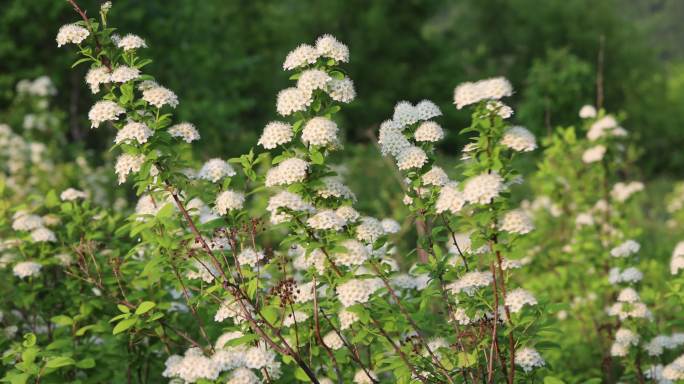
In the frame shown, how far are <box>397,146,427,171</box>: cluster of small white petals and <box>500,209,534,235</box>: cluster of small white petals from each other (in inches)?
17.3

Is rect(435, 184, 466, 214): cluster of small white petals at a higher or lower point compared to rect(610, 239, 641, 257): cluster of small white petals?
lower

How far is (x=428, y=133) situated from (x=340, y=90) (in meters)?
0.42

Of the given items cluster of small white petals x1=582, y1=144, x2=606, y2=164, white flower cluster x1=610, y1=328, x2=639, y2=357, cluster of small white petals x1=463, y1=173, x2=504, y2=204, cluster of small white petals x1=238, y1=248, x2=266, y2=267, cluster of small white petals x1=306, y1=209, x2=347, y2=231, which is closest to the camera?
cluster of small white petals x1=463, y1=173, x2=504, y2=204

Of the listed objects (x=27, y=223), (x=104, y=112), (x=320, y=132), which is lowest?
(x=320, y=132)

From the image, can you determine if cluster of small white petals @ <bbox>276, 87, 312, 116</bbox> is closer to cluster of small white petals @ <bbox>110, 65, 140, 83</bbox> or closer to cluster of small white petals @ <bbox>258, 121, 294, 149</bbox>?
cluster of small white petals @ <bbox>258, 121, 294, 149</bbox>

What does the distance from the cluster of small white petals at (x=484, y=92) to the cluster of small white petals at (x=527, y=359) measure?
125 centimetres

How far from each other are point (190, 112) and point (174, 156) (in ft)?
38.8

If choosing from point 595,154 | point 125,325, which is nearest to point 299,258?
point 125,325

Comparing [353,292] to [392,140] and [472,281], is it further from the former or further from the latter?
[392,140]

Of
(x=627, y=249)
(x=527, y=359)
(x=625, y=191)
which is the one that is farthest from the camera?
(x=625, y=191)

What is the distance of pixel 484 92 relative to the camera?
276 cm

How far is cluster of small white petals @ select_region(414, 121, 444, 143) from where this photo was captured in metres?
3.16

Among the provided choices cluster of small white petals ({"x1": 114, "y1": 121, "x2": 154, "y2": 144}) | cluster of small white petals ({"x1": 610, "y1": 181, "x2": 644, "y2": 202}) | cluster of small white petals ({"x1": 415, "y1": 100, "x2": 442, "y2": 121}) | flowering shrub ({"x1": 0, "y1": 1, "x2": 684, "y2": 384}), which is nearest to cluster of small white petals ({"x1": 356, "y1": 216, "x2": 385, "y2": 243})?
flowering shrub ({"x1": 0, "y1": 1, "x2": 684, "y2": 384})

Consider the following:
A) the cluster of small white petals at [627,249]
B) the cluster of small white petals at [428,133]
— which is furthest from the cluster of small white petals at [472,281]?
the cluster of small white petals at [627,249]
